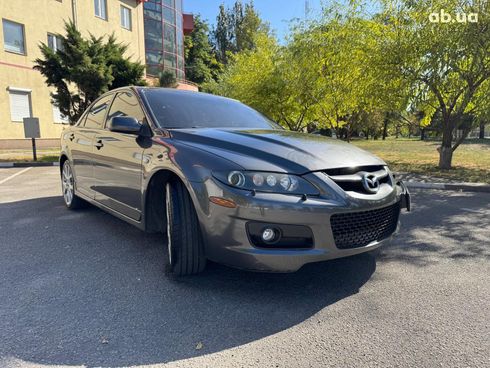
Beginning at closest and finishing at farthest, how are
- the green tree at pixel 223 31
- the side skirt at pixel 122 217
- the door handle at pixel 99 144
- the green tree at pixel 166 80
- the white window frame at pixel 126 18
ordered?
the side skirt at pixel 122 217
the door handle at pixel 99 144
the green tree at pixel 166 80
the white window frame at pixel 126 18
the green tree at pixel 223 31

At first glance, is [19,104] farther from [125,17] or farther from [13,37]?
[125,17]

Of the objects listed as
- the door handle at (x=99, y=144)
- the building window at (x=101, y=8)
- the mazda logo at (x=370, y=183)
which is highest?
the building window at (x=101, y=8)

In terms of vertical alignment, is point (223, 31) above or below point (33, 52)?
above

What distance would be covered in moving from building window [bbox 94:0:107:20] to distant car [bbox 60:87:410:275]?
21.6m

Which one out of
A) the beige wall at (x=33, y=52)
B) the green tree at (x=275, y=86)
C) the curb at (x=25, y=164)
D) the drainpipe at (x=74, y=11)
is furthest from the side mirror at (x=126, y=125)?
the drainpipe at (x=74, y=11)

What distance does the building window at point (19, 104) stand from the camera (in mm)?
17031

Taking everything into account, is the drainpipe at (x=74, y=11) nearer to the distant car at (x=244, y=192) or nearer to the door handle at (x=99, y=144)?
the door handle at (x=99, y=144)

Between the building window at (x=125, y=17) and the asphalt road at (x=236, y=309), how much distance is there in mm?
23360

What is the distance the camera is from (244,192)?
243cm

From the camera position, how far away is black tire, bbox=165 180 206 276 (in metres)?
2.73

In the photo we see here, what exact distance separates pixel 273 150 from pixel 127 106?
195cm

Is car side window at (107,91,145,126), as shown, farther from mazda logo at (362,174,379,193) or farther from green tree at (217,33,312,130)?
green tree at (217,33,312,130)

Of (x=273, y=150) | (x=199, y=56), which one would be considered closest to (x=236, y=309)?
(x=273, y=150)

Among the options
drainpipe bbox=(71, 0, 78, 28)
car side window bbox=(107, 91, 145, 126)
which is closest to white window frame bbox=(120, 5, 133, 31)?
drainpipe bbox=(71, 0, 78, 28)
